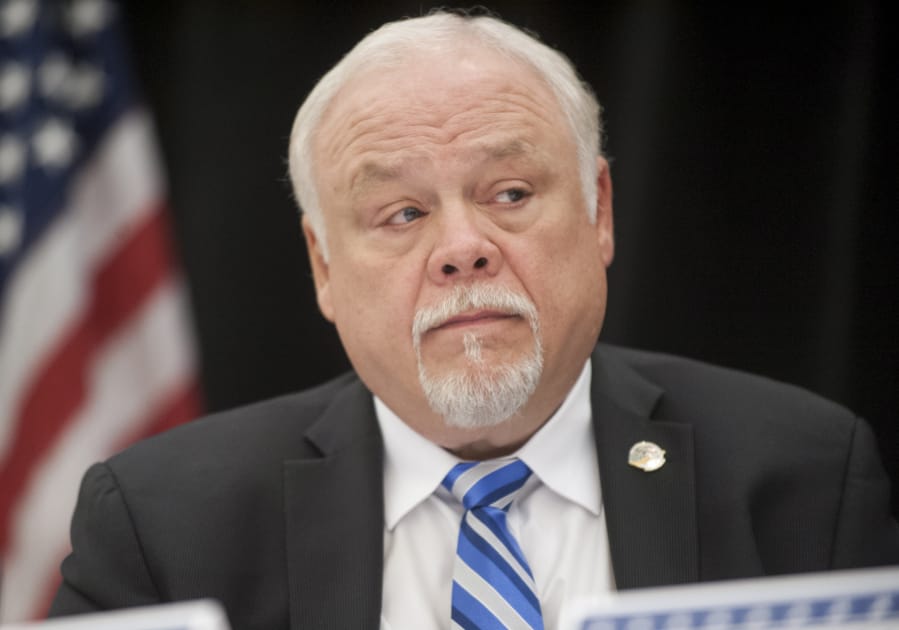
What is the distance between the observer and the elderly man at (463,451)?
202 centimetres

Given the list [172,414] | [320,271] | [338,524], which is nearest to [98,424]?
[172,414]

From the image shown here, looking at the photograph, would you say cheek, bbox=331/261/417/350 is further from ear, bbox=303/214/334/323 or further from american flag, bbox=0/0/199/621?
american flag, bbox=0/0/199/621

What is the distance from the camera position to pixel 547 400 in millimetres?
2141

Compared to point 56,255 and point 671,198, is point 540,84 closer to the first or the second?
point 671,198

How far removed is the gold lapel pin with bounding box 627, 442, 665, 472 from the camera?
2174 mm

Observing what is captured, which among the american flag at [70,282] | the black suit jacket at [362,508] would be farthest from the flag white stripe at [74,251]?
the black suit jacket at [362,508]

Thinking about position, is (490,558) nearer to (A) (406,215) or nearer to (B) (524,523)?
(B) (524,523)

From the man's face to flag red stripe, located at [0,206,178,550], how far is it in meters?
1.33

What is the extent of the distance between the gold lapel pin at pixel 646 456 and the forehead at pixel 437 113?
60cm

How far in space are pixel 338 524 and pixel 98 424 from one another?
148 cm

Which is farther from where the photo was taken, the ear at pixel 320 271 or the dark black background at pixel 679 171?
the dark black background at pixel 679 171

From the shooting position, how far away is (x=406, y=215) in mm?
2105

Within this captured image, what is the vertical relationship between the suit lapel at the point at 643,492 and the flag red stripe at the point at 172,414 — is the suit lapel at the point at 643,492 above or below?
above

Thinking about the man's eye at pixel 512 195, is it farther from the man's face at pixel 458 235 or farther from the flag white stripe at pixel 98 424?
the flag white stripe at pixel 98 424
